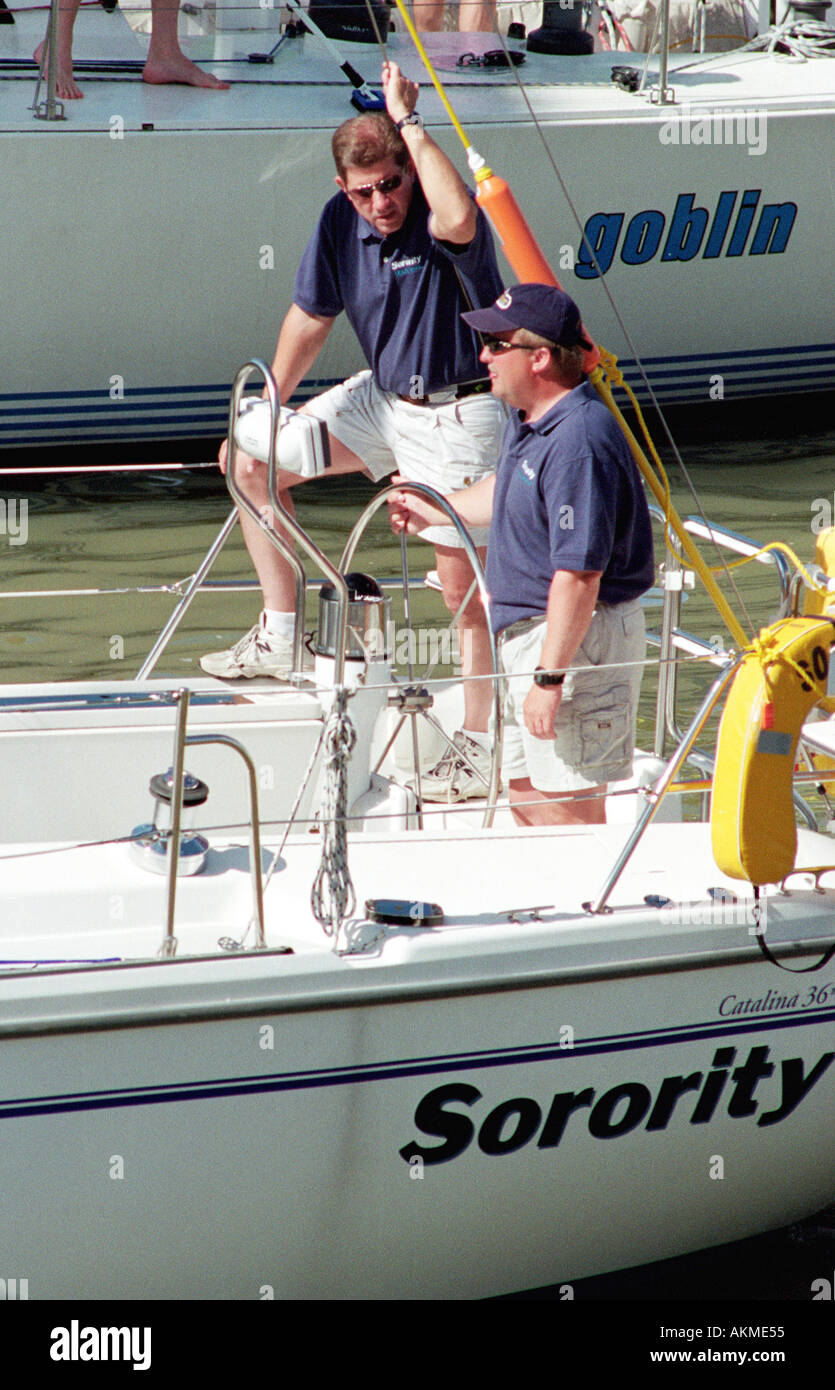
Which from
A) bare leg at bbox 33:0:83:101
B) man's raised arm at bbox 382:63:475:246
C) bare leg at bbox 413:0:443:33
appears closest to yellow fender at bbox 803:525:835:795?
man's raised arm at bbox 382:63:475:246

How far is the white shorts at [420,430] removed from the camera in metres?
4.25

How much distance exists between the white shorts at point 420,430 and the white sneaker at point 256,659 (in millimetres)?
552

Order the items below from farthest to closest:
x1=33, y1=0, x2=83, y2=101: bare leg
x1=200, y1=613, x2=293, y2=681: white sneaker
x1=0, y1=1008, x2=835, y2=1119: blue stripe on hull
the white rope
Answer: x1=33, y1=0, x2=83, y2=101: bare leg < x1=200, y1=613, x2=293, y2=681: white sneaker < the white rope < x1=0, y1=1008, x2=835, y2=1119: blue stripe on hull

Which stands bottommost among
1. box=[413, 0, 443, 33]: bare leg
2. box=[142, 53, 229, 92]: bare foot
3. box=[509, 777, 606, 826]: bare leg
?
box=[509, 777, 606, 826]: bare leg

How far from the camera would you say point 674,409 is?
29.9 feet

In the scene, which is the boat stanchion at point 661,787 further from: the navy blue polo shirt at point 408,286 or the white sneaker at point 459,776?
the navy blue polo shirt at point 408,286

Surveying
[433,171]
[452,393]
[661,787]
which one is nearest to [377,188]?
[433,171]

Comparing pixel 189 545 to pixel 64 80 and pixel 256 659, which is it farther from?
pixel 256 659

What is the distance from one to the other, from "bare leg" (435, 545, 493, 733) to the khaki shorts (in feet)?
1.79

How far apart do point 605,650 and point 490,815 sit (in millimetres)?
449

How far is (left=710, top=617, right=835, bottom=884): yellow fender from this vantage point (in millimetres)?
2828

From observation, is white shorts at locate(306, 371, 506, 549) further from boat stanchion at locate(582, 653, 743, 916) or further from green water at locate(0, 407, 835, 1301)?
green water at locate(0, 407, 835, 1301)

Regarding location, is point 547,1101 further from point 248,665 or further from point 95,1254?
point 248,665

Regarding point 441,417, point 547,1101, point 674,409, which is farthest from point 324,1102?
point 674,409
